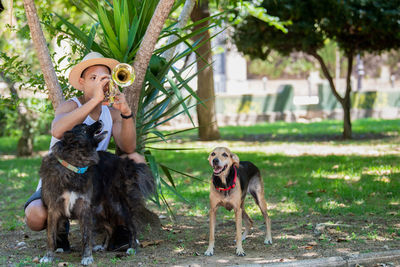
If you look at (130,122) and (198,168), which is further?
(198,168)

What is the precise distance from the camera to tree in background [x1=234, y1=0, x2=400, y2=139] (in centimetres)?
1419

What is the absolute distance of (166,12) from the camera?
196 inches

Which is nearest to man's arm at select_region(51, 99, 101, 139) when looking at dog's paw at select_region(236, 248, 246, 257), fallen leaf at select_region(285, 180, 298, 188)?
dog's paw at select_region(236, 248, 246, 257)

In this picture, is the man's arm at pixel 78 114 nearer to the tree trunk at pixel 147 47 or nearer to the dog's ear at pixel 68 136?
the dog's ear at pixel 68 136

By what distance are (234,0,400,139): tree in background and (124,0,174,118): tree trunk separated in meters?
9.14

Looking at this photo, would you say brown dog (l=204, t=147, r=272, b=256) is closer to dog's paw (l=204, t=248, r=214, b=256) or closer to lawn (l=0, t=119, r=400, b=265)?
dog's paw (l=204, t=248, r=214, b=256)

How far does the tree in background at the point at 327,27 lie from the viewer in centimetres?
1419

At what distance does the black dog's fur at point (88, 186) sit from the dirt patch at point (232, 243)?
0.33m

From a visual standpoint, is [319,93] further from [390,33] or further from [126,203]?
[126,203]

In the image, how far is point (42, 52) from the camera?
16.6ft

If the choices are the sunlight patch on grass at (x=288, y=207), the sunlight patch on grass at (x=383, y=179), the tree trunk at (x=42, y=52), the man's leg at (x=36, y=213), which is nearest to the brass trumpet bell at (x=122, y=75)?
the tree trunk at (x=42, y=52)

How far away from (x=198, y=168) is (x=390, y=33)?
25.1 ft

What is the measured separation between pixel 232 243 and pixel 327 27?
10.8 m

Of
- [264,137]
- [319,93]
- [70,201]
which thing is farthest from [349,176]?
[319,93]
